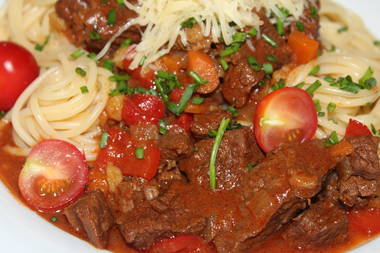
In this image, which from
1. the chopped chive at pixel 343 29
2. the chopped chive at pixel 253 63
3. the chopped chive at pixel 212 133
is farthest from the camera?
the chopped chive at pixel 343 29

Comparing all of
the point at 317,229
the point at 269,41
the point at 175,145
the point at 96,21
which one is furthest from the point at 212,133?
the point at 96,21

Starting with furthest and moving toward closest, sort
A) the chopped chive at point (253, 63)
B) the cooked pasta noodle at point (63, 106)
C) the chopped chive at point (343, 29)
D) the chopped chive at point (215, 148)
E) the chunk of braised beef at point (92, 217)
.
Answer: the chopped chive at point (343, 29) → the cooked pasta noodle at point (63, 106) → the chopped chive at point (253, 63) → the chopped chive at point (215, 148) → the chunk of braised beef at point (92, 217)

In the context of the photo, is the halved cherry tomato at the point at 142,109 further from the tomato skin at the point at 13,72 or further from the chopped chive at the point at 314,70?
the chopped chive at the point at 314,70

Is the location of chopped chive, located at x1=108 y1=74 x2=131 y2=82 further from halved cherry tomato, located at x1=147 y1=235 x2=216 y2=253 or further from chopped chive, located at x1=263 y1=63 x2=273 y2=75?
halved cherry tomato, located at x1=147 y1=235 x2=216 y2=253

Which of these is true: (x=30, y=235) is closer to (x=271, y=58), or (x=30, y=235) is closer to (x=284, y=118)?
(x=284, y=118)

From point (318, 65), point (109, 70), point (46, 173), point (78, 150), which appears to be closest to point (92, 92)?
point (109, 70)

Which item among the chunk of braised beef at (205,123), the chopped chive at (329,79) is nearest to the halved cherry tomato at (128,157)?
the chunk of braised beef at (205,123)
